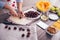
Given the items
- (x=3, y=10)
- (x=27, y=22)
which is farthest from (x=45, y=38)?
(x=3, y=10)

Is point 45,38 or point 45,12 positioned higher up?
point 45,12

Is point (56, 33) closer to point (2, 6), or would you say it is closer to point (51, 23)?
point (51, 23)

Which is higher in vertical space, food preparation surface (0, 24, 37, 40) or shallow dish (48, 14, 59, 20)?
shallow dish (48, 14, 59, 20)

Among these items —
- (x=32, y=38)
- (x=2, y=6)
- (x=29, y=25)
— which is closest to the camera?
(x=32, y=38)

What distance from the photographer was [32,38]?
0.81 m

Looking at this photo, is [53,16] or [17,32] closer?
[17,32]

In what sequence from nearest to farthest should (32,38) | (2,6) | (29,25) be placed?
1. (32,38)
2. (29,25)
3. (2,6)

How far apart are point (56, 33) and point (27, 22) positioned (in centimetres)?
23

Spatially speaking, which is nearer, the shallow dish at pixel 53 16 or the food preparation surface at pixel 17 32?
the food preparation surface at pixel 17 32

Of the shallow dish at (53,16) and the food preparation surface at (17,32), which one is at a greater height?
the shallow dish at (53,16)

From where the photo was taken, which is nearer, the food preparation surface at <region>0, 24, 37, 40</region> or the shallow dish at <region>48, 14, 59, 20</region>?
the food preparation surface at <region>0, 24, 37, 40</region>

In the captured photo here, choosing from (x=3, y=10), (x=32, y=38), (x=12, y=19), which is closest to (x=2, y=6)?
(x=3, y=10)

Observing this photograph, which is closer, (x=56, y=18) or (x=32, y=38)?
(x=32, y=38)

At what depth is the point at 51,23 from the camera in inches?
37.9
